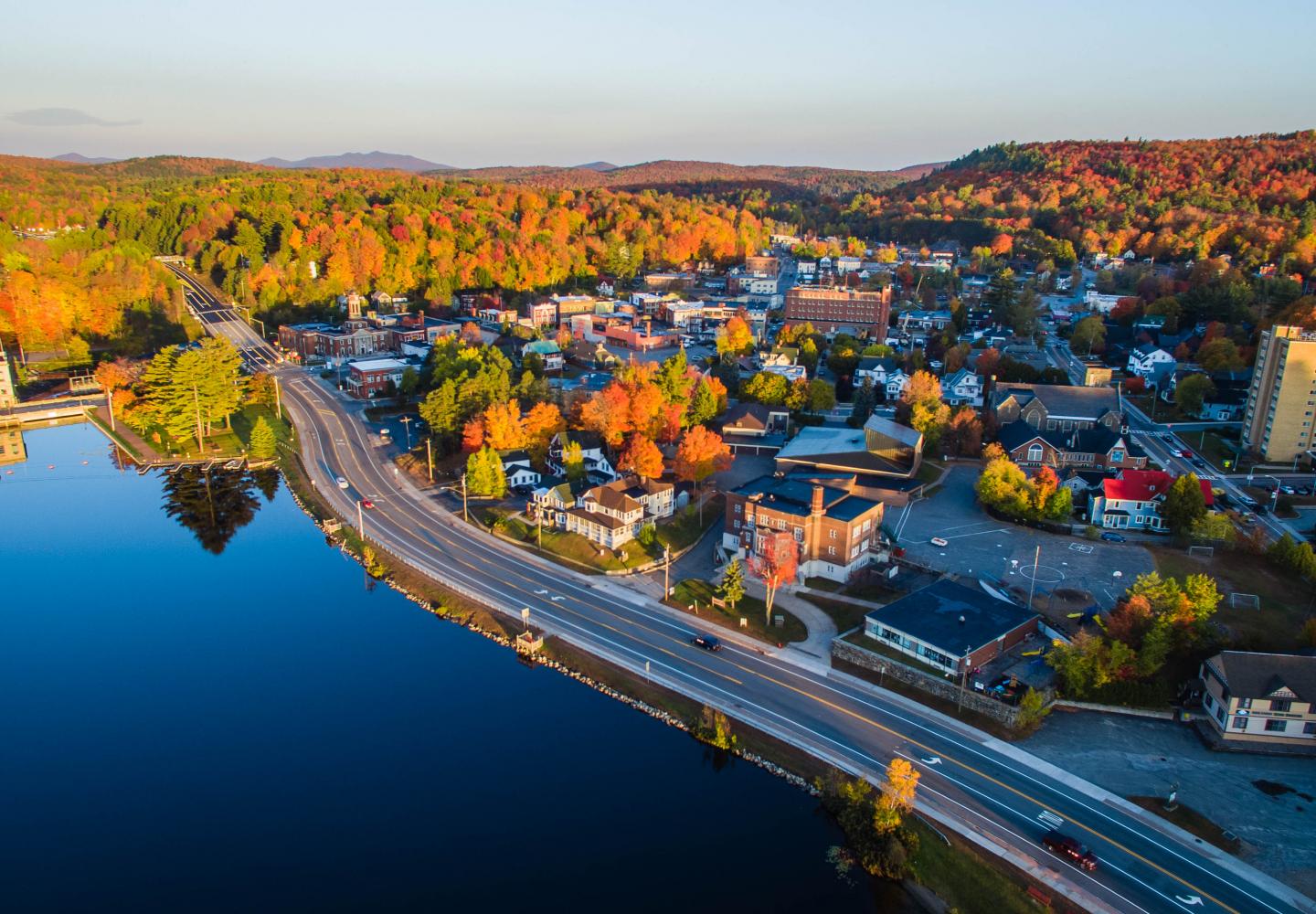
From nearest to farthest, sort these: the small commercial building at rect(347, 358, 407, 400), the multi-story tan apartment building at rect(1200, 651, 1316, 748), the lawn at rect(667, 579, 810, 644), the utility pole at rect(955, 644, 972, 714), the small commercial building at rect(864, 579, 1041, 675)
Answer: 1. the multi-story tan apartment building at rect(1200, 651, 1316, 748)
2. the utility pole at rect(955, 644, 972, 714)
3. the small commercial building at rect(864, 579, 1041, 675)
4. the lawn at rect(667, 579, 810, 644)
5. the small commercial building at rect(347, 358, 407, 400)

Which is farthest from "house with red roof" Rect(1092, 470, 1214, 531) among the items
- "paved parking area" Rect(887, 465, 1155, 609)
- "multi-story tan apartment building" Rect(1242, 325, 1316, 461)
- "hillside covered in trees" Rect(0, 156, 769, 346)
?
"hillside covered in trees" Rect(0, 156, 769, 346)

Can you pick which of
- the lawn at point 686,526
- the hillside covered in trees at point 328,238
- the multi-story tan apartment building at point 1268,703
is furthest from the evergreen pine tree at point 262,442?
the multi-story tan apartment building at point 1268,703

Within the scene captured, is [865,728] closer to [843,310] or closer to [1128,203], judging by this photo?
[843,310]

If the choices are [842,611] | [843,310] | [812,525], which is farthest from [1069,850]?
[843,310]

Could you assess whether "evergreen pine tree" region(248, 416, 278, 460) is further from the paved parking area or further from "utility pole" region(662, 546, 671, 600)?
the paved parking area

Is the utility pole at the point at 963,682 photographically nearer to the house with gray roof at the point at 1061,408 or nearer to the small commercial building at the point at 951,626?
the small commercial building at the point at 951,626

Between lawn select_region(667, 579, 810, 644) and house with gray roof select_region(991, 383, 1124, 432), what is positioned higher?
house with gray roof select_region(991, 383, 1124, 432)
